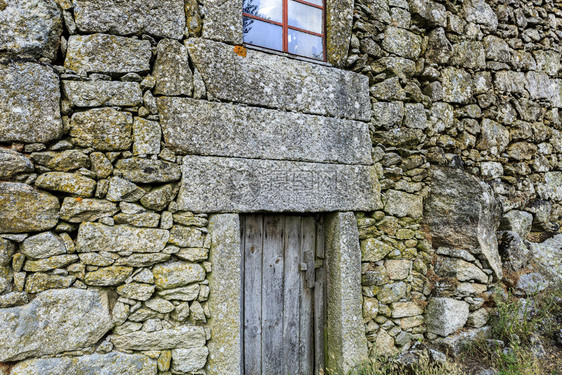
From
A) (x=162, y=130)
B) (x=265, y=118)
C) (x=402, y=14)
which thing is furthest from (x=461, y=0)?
(x=162, y=130)

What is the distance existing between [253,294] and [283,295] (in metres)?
0.27

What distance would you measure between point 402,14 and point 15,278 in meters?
3.57

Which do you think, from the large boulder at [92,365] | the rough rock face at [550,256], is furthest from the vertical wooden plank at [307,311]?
the rough rock face at [550,256]

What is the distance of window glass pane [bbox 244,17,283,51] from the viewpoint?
2.95 meters

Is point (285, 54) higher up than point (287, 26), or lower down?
lower down

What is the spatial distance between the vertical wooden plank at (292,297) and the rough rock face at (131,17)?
1.63m

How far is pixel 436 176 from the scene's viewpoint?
3576 millimetres

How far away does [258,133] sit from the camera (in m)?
2.73

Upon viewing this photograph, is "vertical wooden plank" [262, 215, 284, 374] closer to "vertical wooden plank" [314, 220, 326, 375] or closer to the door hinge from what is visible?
the door hinge

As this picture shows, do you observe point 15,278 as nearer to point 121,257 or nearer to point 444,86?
point 121,257

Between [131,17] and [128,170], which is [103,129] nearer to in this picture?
[128,170]

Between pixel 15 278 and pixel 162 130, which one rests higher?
pixel 162 130

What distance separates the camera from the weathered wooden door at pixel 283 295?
293 centimetres

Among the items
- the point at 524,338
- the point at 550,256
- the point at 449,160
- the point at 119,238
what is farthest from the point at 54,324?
the point at 550,256
